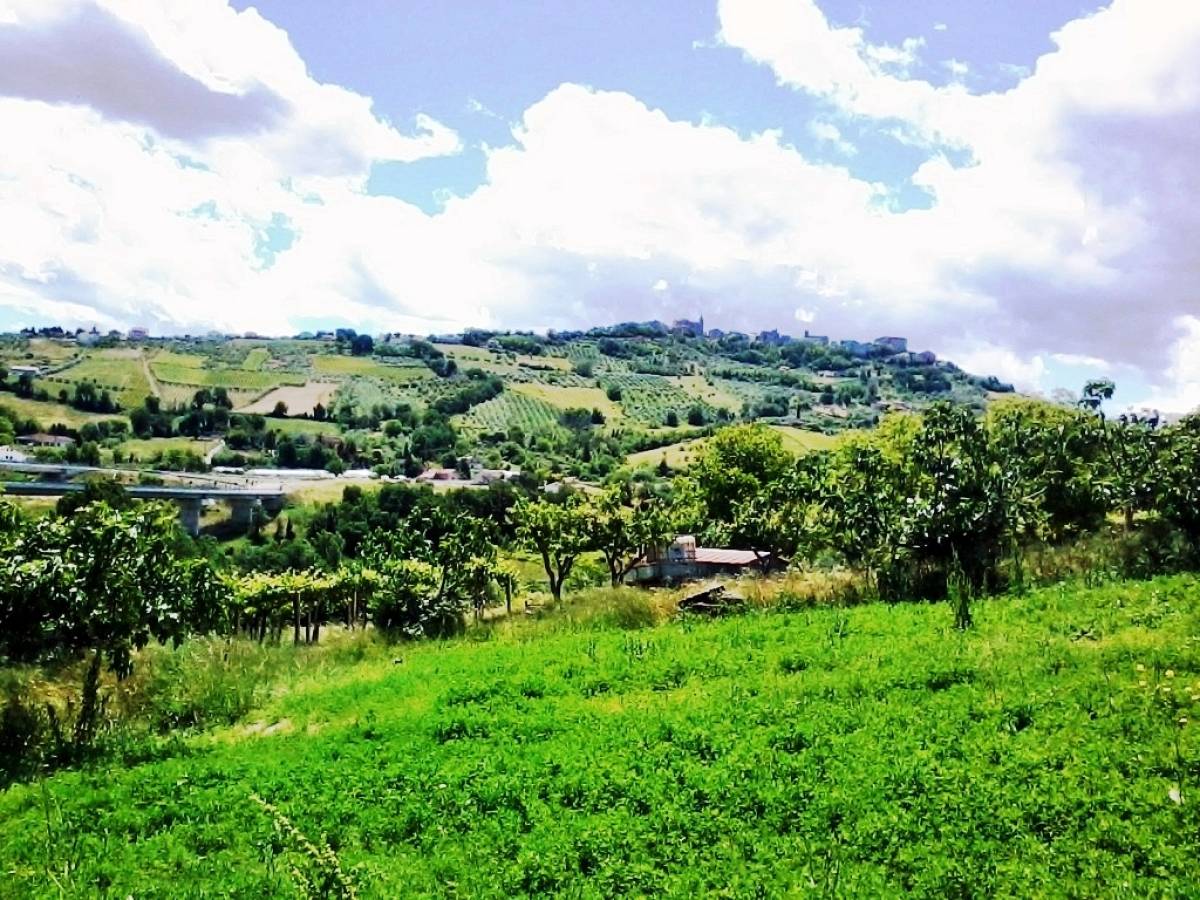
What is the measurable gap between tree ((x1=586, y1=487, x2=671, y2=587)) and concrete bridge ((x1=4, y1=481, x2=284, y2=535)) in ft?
281

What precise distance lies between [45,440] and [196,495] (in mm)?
49335

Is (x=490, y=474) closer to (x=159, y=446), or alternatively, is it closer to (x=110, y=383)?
(x=159, y=446)

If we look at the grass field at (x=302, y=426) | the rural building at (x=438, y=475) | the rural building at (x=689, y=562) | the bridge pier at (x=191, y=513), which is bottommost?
the bridge pier at (x=191, y=513)

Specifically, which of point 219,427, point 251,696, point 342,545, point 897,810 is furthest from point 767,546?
point 219,427

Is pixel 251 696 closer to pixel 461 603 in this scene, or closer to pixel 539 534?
pixel 461 603

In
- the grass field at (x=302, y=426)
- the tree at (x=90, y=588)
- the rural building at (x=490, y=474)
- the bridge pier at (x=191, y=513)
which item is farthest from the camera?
the grass field at (x=302, y=426)

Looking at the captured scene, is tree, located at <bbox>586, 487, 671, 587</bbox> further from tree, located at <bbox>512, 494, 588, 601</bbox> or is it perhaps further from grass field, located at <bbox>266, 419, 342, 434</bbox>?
grass field, located at <bbox>266, 419, 342, 434</bbox>

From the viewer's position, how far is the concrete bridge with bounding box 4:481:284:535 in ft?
350

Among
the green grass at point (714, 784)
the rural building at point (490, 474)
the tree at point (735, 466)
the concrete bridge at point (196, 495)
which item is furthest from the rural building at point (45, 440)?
the green grass at point (714, 784)

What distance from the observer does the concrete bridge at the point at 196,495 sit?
106619 mm

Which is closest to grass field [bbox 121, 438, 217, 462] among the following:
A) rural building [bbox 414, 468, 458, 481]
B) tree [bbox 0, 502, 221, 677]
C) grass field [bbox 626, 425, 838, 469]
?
rural building [bbox 414, 468, 458, 481]

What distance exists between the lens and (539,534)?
34656 mm

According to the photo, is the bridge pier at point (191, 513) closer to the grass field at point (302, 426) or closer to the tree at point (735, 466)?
the grass field at point (302, 426)

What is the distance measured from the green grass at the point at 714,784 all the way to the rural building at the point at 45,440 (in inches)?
6123
